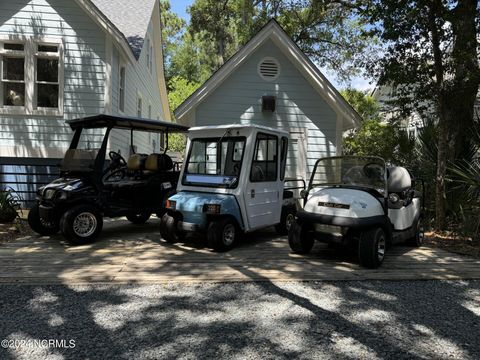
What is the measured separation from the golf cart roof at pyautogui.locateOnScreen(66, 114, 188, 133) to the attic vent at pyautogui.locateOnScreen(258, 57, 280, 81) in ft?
15.1

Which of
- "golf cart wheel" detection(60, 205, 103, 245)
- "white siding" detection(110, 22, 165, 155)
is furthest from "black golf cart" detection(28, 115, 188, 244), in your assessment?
"white siding" detection(110, 22, 165, 155)

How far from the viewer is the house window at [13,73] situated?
1121cm

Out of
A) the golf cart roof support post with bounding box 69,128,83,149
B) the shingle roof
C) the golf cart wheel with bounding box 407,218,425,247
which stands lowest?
the golf cart wheel with bounding box 407,218,425,247

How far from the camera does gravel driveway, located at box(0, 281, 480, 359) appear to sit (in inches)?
128

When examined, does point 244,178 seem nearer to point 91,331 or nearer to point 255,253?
point 255,253

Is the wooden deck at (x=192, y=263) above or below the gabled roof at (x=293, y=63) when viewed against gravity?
below

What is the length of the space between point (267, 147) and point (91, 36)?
7.19 metres

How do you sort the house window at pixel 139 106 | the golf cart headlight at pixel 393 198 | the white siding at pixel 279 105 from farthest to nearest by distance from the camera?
the house window at pixel 139 106
the white siding at pixel 279 105
the golf cart headlight at pixel 393 198

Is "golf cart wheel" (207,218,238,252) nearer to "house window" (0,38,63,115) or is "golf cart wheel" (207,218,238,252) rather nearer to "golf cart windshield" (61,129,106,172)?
"golf cart windshield" (61,129,106,172)

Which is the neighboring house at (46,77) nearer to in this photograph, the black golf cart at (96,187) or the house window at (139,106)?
the black golf cart at (96,187)

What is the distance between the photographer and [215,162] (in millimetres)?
7184

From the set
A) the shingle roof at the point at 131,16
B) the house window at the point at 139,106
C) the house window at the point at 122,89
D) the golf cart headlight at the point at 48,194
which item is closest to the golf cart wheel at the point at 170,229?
the golf cart headlight at the point at 48,194

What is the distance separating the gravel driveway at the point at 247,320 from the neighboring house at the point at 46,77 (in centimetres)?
752

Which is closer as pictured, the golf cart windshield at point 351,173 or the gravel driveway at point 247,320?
the gravel driveway at point 247,320
